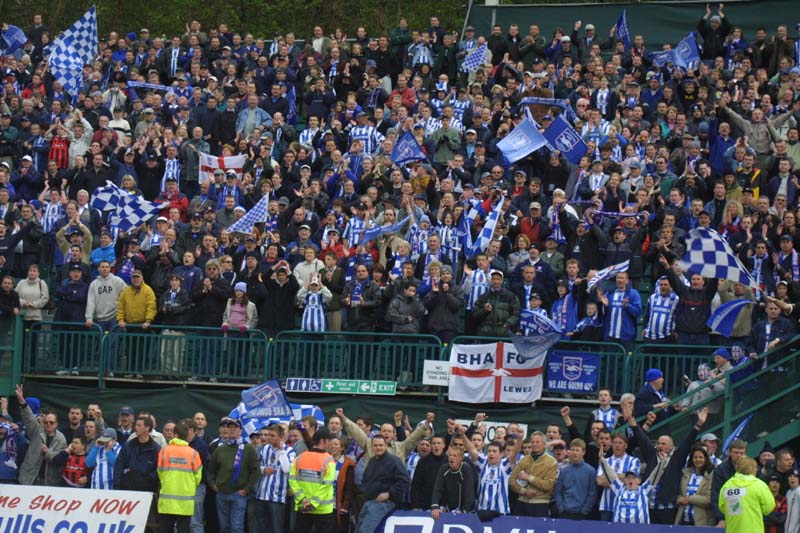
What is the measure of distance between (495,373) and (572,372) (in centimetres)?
118

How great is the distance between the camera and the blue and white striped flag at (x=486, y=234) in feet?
84.2

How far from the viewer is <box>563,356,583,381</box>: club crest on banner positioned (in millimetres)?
24219

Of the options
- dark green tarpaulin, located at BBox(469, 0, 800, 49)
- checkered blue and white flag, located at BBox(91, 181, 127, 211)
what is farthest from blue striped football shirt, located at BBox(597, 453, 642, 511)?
dark green tarpaulin, located at BBox(469, 0, 800, 49)

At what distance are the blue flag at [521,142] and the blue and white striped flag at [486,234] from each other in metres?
2.34

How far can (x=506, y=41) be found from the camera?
33906 millimetres

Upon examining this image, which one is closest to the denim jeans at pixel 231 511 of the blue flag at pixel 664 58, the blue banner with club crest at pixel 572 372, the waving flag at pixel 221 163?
the blue banner with club crest at pixel 572 372

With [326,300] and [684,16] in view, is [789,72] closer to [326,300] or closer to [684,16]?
[684,16]

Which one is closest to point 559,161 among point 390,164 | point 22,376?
point 390,164

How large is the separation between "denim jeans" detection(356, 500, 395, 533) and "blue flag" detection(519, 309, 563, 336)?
4949mm

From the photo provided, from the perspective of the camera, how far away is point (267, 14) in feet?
191

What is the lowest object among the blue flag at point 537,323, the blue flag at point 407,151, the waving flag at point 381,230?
the blue flag at point 537,323

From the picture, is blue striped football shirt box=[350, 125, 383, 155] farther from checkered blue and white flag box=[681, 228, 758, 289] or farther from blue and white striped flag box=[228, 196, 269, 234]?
checkered blue and white flag box=[681, 228, 758, 289]

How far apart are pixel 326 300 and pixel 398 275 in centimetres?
121

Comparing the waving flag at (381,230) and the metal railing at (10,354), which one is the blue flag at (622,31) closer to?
the waving flag at (381,230)
